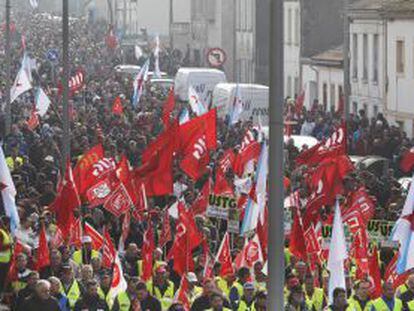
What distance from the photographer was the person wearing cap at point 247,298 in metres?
19.1

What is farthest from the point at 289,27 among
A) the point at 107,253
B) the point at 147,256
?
the point at 147,256

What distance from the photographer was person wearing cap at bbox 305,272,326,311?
19.4 metres

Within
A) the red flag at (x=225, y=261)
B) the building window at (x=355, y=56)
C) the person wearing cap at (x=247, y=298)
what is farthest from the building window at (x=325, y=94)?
the person wearing cap at (x=247, y=298)

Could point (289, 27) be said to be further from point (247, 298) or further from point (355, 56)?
point (247, 298)

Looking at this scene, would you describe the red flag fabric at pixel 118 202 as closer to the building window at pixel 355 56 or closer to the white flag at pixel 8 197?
the white flag at pixel 8 197

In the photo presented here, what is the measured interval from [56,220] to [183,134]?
4.34 m

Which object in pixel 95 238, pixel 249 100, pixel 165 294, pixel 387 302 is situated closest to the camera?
pixel 387 302

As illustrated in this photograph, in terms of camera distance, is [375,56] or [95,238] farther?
[375,56]

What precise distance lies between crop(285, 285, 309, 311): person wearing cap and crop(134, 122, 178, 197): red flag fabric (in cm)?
592

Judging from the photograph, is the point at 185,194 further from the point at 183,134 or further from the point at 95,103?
the point at 95,103

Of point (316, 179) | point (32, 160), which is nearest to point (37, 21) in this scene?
point (32, 160)

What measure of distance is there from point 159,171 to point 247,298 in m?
5.69

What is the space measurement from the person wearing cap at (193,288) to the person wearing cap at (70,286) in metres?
1.05

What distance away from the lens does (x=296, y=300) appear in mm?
18875
